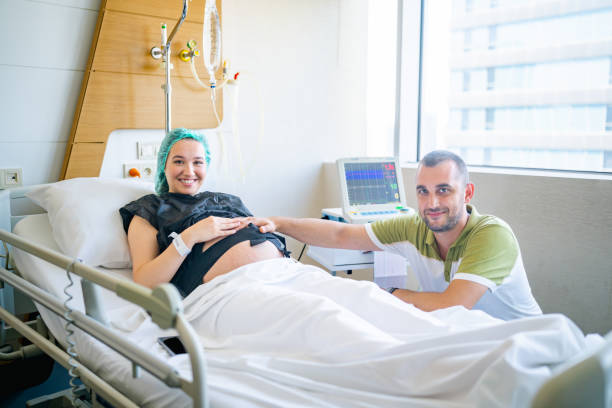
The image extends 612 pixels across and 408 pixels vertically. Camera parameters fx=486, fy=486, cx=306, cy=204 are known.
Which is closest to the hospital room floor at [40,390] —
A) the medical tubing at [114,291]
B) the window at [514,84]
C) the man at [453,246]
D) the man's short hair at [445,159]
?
the medical tubing at [114,291]

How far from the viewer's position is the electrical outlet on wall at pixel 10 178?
2.22m

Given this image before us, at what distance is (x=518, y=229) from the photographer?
7.77 ft

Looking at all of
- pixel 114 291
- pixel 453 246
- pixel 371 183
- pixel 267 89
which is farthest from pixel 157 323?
pixel 267 89

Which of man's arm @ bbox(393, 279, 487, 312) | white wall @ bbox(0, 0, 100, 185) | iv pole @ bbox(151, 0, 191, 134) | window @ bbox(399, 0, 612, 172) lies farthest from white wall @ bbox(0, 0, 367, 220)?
man's arm @ bbox(393, 279, 487, 312)

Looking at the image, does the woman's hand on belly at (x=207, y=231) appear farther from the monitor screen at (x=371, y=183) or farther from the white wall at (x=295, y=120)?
the white wall at (x=295, y=120)

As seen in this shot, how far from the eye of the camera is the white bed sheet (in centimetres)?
91

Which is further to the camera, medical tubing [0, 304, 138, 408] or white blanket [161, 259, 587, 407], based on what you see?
medical tubing [0, 304, 138, 408]

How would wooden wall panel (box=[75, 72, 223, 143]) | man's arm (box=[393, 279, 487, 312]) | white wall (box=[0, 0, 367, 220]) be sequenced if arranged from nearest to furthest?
man's arm (box=[393, 279, 487, 312]), white wall (box=[0, 0, 367, 220]), wooden wall panel (box=[75, 72, 223, 143])

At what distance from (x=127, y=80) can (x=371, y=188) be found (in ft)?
4.45

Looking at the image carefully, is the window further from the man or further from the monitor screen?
the man

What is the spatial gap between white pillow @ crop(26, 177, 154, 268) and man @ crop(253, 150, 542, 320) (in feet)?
1.90

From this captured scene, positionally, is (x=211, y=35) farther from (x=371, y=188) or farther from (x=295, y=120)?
(x=371, y=188)

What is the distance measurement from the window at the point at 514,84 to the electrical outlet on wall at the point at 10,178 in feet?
7.44

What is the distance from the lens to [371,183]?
99.3 inches
